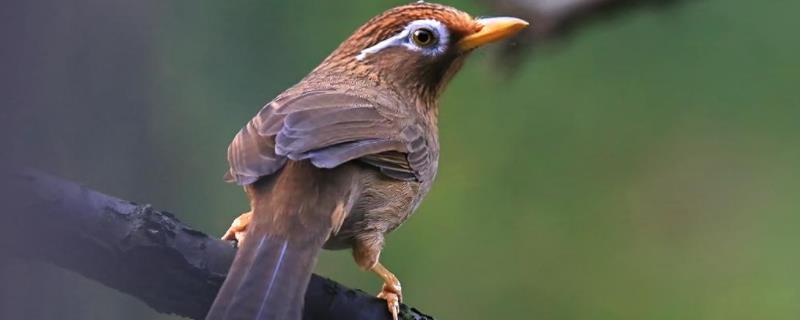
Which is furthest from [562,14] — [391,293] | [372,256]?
[391,293]

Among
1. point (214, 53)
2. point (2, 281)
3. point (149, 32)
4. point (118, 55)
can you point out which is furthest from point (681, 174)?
point (2, 281)

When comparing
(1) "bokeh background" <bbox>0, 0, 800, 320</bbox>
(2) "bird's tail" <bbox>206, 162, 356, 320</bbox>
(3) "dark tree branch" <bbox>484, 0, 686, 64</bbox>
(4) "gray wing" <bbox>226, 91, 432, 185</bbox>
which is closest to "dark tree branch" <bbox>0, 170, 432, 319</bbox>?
(2) "bird's tail" <bbox>206, 162, 356, 320</bbox>

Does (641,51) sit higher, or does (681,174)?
(641,51)

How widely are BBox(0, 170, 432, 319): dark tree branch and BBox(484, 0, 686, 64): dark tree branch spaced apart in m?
1.82

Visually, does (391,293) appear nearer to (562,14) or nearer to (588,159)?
(562,14)

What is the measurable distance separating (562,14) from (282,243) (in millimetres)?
1922

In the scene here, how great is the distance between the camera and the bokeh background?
286 inches

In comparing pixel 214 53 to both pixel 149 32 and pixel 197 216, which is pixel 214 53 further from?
pixel 149 32

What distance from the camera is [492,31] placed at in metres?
4.39

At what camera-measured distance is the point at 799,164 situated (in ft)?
26.1

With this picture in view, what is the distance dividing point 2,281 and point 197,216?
174 inches

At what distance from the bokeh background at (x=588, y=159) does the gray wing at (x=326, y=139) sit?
8.60 feet

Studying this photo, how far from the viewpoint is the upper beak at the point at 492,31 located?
4.37 meters

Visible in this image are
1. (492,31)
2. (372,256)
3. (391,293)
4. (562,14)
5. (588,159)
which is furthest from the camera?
(588,159)
